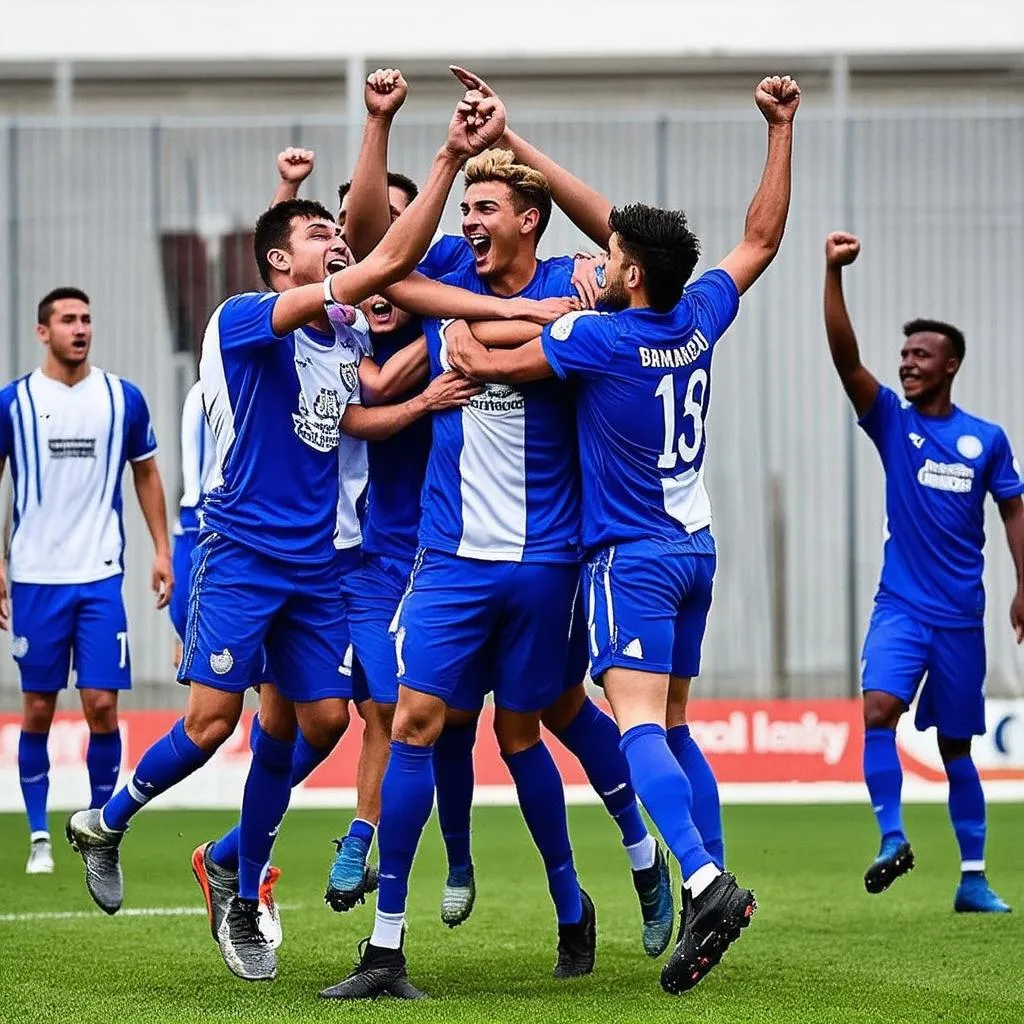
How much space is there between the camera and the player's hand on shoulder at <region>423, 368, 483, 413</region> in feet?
19.6

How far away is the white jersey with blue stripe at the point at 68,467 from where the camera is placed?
9578mm

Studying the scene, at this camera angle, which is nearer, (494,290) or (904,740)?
(494,290)

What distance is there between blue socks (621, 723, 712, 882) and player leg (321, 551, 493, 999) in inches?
22.8

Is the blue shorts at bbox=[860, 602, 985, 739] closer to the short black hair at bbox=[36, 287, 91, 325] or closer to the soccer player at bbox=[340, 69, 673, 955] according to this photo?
the soccer player at bbox=[340, 69, 673, 955]

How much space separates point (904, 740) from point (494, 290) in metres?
8.15

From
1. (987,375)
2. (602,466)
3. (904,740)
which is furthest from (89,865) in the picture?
(987,375)

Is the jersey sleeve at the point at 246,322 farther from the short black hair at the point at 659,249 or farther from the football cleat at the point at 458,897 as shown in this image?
the football cleat at the point at 458,897

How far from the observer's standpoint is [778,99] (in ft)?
20.5

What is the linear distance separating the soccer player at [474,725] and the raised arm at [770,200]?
473 millimetres

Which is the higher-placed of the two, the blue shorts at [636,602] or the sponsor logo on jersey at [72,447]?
the sponsor logo on jersey at [72,447]

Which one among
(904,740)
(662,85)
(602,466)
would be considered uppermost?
(662,85)

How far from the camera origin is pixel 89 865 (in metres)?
6.81

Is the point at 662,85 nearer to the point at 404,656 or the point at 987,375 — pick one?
the point at 987,375

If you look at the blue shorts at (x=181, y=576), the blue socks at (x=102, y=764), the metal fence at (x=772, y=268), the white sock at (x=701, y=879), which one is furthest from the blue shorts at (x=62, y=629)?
the metal fence at (x=772, y=268)
